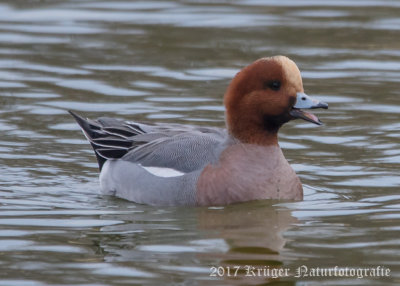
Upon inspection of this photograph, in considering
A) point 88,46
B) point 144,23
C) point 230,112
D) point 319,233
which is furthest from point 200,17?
point 319,233

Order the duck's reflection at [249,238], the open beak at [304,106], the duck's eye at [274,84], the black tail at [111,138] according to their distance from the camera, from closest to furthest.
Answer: the duck's reflection at [249,238] → the open beak at [304,106] → the duck's eye at [274,84] → the black tail at [111,138]

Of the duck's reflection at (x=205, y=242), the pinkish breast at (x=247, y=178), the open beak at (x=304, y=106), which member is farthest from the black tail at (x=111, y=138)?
the open beak at (x=304, y=106)

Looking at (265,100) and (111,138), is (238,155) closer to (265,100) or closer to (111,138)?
(265,100)

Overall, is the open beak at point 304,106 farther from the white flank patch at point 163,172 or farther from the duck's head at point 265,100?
the white flank patch at point 163,172

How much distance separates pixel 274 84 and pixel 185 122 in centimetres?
256

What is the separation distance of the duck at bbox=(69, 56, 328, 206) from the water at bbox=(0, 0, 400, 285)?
0.46ft

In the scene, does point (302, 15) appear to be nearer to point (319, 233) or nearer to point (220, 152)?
point (220, 152)

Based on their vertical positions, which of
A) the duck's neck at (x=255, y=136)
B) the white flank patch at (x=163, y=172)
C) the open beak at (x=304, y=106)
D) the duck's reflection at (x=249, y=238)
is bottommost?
the duck's reflection at (x=249, y=238)

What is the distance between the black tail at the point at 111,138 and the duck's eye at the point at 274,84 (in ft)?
4.53

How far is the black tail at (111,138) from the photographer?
998 centimetres

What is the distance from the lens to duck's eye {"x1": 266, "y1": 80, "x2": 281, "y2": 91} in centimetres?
A: 918

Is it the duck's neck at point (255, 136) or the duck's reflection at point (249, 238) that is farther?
the duck's neck at point (255, 136)

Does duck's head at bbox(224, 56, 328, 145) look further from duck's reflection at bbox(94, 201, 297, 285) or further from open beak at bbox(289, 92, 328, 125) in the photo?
duck's reflection at bbox(94, 201, 297, 285)

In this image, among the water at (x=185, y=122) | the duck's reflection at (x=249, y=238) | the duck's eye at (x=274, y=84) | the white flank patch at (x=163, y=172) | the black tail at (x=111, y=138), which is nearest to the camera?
the duck's reflection at (x=249, y=238)
